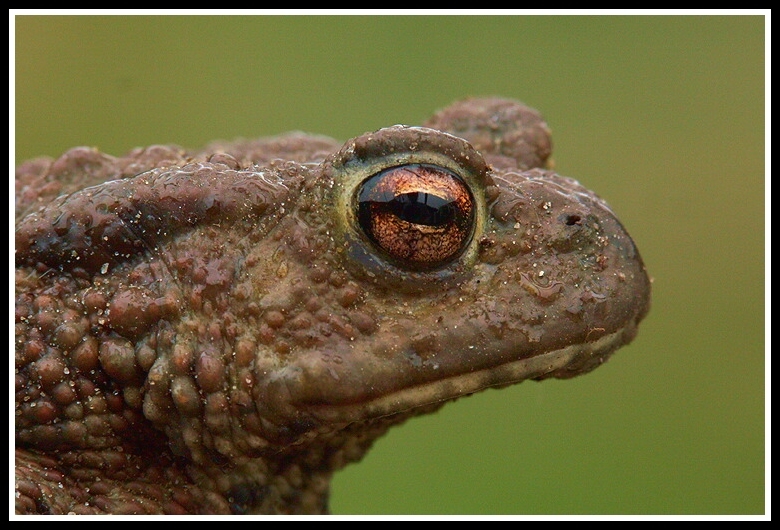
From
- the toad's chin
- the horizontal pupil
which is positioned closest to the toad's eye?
the horizontal pupil

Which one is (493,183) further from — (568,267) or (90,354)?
(90,354)

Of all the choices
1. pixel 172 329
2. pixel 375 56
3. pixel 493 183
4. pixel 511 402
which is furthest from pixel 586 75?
pixel 172 329

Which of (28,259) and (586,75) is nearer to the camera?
(28,259)

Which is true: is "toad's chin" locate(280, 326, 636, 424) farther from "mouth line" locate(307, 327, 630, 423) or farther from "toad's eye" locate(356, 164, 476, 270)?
"toad's eye" locate(356, 164, 476, 270)

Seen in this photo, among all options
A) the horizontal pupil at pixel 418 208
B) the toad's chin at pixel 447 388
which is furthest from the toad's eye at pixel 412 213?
the toad's chin at pixel 447 388

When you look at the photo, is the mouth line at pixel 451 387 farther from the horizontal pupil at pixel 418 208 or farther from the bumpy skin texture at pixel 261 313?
the horizontal pupil at pixel 418 208

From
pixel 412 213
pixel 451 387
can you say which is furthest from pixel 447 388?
pixel 412 213

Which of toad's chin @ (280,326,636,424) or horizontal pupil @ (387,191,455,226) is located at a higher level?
horizontal pupil @ (387,191,455,226)
